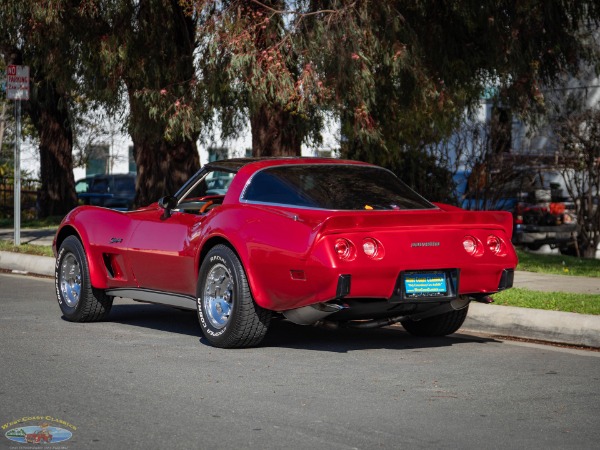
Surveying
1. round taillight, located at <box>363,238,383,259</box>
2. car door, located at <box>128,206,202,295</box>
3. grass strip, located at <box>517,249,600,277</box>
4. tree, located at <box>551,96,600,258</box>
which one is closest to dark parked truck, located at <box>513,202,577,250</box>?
tree, located at <box>551,96,600,258</box>

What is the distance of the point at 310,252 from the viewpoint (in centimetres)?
830

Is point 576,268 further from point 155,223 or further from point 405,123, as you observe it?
point 155,223

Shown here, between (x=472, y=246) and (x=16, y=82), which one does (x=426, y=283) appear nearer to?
(x=472, y=246)

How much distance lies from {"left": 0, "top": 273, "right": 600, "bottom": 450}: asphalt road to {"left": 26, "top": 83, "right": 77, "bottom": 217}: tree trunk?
60.3 feet

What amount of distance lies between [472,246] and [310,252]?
1376mm

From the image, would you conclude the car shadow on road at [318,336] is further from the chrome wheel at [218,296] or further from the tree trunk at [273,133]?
the tree trunk at [273,133]

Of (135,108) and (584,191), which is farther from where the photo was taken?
(584,191)

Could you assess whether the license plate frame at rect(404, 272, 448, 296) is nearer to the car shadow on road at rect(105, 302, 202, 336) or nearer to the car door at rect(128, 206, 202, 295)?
the car door at rect(128, 206, 202, 295)

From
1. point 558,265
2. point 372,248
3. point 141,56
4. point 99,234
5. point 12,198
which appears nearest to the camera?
point 372,248

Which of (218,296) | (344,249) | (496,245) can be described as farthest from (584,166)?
(344,249)

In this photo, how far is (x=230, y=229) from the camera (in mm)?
8984

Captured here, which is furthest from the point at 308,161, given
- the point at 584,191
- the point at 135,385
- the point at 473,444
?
the point at 584,191

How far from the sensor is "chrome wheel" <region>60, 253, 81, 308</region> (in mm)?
10727

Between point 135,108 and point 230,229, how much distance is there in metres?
8.98
